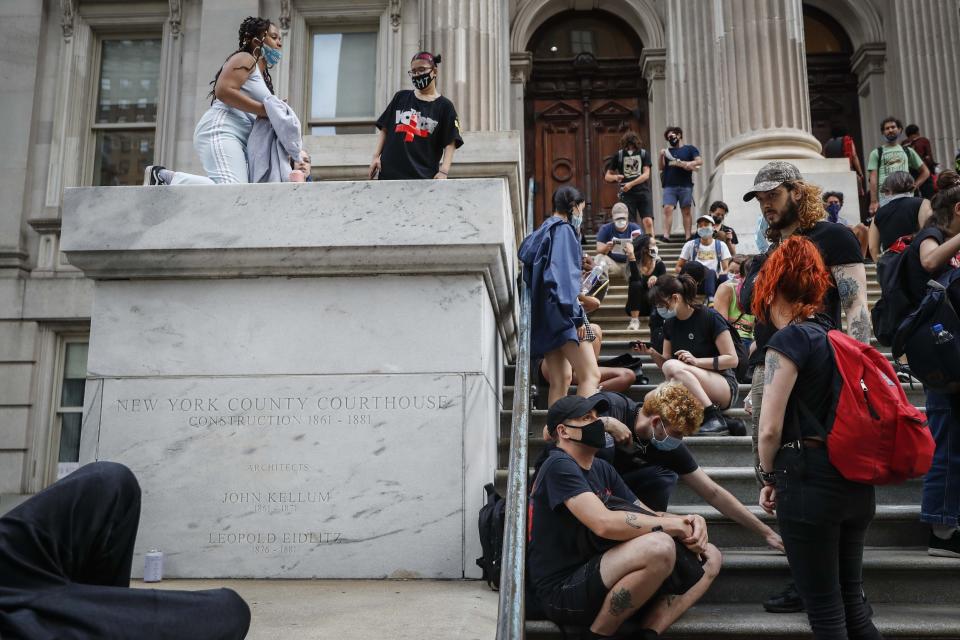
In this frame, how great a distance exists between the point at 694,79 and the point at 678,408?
13.7 m

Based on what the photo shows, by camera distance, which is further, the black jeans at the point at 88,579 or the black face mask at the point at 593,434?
the black face mask at the point at 593,434

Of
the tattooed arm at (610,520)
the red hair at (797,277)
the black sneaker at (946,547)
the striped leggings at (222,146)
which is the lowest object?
the black sneaker at (946,547)

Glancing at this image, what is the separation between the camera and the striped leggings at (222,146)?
546 centimetres

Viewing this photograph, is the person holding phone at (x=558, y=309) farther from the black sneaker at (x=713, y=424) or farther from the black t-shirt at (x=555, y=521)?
the black t-shirt at (x=555, y=521)

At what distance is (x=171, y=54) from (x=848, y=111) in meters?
14.1

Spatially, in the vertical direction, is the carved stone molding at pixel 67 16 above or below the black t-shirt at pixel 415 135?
above

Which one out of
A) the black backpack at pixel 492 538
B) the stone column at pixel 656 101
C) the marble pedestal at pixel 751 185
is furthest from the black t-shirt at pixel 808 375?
the stone column at pixel 656 101

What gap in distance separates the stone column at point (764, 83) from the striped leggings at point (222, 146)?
342 inches

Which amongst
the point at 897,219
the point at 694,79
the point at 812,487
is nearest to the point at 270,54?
the point at 812,487

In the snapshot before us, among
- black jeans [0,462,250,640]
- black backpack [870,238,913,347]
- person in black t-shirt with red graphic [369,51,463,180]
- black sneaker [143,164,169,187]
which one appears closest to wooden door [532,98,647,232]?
person in black t-shirt with red graphic [369,51,463,180]

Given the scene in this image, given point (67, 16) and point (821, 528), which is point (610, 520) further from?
point (67, 16)

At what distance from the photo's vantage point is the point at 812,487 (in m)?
3.33

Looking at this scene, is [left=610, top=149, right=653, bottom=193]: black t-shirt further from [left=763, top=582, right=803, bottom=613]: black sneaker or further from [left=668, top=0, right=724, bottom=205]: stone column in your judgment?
[left=763, top=582, right=803, bottom=613]: black sneaker

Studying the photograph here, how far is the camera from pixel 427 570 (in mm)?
4668
